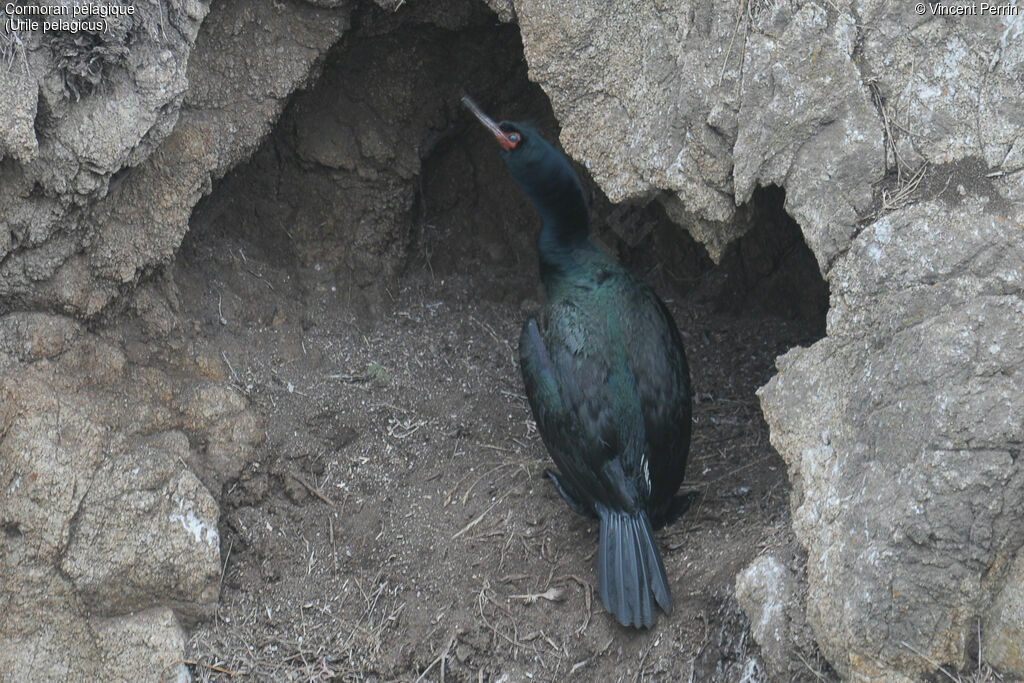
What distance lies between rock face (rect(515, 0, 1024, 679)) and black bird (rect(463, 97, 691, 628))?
50 cm

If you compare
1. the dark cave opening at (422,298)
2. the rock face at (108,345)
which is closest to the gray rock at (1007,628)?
the dark cave opening at (422,298)

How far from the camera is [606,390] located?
169 inches

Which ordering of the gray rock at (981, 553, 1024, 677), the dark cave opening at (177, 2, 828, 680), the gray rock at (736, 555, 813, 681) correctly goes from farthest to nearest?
the dark cave opening at (177, 2, 828, 680) < the gray rock at (736, 555, 813, 681) < the gray rock at (981, 553, 1024, 677)

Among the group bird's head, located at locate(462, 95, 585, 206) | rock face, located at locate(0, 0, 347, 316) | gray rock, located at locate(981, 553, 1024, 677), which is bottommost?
gray rock, located at locate(981, 553, 1024, 677)

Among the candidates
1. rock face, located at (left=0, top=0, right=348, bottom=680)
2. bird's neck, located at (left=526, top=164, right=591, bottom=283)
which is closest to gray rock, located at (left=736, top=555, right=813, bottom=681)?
bird's neck, located at (left=526, top=164, right=591, bottom=283)

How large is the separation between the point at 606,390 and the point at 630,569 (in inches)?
28.3

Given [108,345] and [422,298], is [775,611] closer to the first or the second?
[422,298]

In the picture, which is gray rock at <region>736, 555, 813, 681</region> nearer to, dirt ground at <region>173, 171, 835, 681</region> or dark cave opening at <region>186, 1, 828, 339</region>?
dirt ground at <region>173, 171, 835, 681</region>

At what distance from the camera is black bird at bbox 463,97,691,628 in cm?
407

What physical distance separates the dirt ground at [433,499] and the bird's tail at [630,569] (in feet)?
0.27

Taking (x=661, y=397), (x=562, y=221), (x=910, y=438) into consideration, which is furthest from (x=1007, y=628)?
(x=562, y=221)

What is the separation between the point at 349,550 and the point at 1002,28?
3079 mm

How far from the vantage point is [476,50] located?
518 cm

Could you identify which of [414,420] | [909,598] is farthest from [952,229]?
[414,420]
